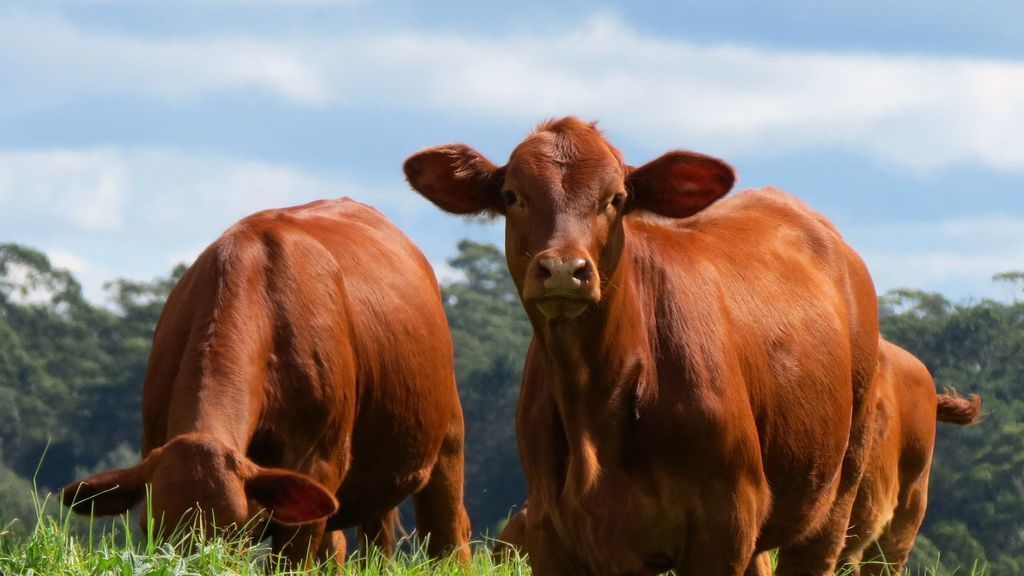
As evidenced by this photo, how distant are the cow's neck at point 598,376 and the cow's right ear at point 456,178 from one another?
0.62 metres

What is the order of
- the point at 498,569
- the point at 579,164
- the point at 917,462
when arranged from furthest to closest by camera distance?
1. the point at 917,462
2. the point at 498,569
3. the point at 579,164

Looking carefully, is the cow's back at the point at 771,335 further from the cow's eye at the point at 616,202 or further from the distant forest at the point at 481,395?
the distant forest at the point at 481,395

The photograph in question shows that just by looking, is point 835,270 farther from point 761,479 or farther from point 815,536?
point 761,479

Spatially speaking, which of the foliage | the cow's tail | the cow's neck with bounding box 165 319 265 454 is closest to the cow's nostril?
the cow's neck with bounding box 165 319 265 454

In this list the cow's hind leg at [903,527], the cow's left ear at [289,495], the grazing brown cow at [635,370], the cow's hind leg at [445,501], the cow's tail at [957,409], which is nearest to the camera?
the grazing brown cow at [635,370]

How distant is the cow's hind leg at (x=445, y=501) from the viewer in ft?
35.3

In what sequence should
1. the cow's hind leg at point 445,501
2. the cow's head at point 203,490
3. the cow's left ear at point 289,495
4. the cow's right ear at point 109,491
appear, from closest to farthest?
the cow's head at point 203,490, the cow's right ear at point 109,491, the cow's left ear at point 289,495, the cow's hind leg at point 445,501

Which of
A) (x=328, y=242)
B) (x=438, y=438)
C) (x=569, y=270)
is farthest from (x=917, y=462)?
(x=569, y=270)

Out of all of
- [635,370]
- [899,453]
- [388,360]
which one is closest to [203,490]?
[635,370]

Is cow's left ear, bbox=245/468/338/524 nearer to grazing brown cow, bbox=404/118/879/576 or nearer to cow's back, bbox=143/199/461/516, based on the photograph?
cow's back, bbox=143/199/461/516

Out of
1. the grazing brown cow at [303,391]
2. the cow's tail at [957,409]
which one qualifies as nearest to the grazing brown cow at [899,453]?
the cow's tail at [957,409]

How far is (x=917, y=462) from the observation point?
39.8 ft

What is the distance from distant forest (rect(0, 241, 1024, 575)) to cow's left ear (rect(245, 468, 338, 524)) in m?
48.6

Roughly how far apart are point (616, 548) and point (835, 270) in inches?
99.6
